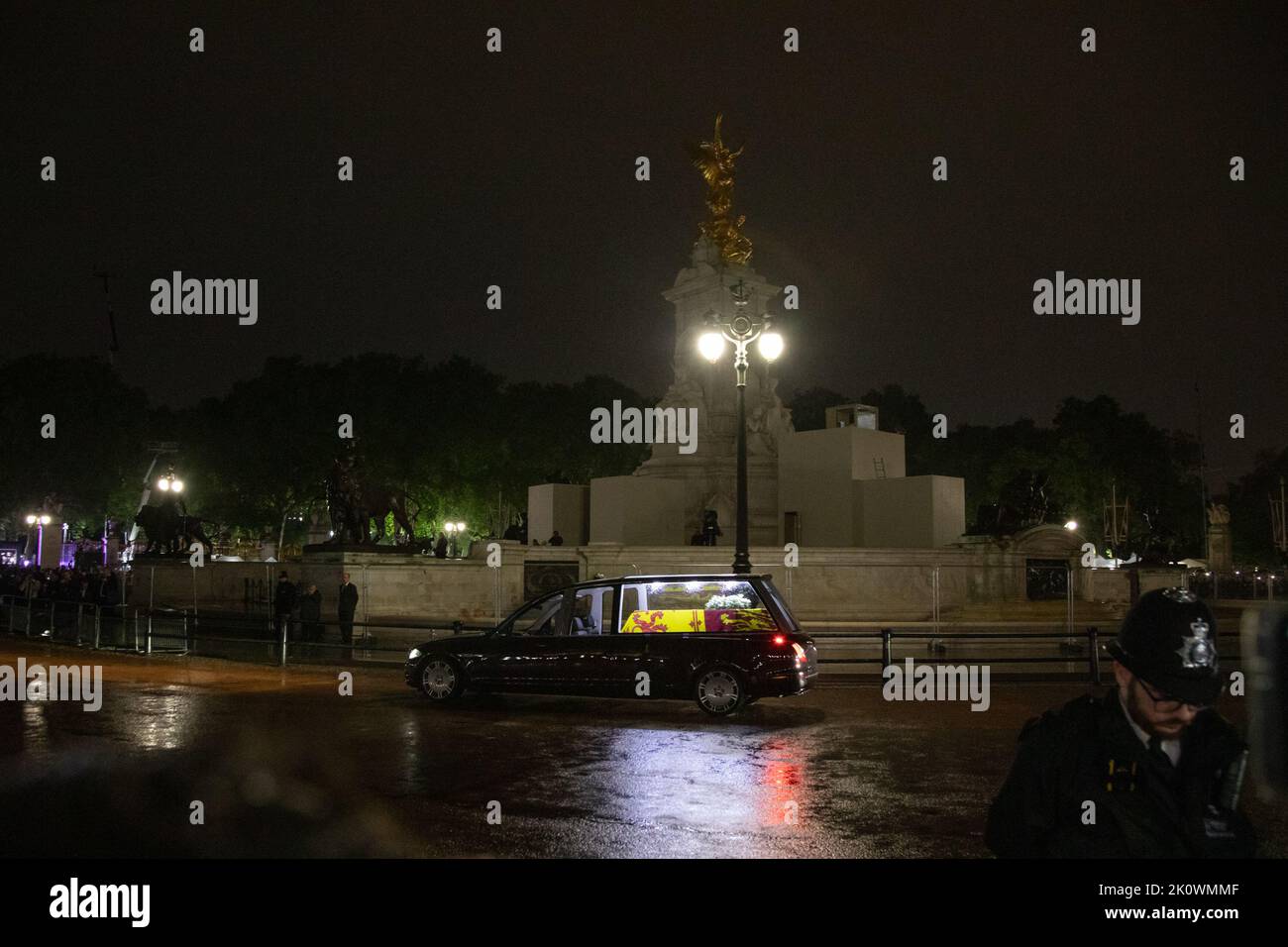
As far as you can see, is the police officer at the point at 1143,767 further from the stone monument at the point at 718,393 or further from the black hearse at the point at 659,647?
the stone monument at the point at 718,393

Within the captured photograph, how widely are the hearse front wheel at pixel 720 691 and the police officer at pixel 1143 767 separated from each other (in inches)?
440

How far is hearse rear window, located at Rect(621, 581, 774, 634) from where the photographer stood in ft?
47.8

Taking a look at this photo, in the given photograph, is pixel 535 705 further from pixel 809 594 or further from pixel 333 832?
pixel 809 594

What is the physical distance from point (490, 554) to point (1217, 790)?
26.9 meters

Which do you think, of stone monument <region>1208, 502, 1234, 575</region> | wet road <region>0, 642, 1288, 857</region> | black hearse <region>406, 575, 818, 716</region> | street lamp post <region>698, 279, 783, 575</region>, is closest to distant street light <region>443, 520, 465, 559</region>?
stone monument <region>1208, 502, 1234, 575</region>

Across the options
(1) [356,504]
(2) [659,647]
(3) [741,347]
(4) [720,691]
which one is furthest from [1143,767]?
(1) [356,504]

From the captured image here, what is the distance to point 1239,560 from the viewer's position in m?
86.6

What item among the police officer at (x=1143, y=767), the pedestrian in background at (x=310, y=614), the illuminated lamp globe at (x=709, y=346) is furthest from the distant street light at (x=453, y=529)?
the police officer at (x=1143, y=767)

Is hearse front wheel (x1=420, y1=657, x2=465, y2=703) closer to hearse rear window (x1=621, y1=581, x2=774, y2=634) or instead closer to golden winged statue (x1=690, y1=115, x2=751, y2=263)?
hearse rear window (x1=621, y1=581, x2=774, y2=634)

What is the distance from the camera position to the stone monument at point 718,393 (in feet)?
125

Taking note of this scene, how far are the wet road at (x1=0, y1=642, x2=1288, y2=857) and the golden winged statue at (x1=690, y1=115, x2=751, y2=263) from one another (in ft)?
84.2

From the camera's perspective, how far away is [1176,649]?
3.08 m
